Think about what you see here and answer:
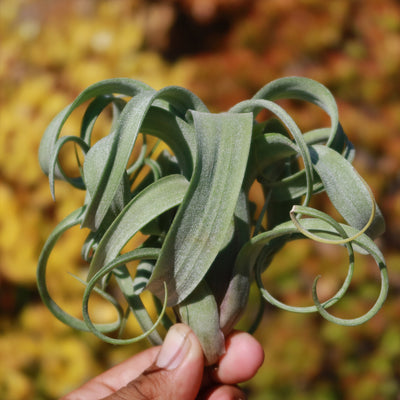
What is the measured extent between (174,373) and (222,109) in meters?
1.01

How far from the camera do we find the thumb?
0.65 m

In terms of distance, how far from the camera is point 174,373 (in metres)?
0.69

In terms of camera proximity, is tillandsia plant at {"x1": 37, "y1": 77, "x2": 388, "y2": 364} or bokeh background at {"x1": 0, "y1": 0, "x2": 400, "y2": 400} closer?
tillandsia plant at {"x1": 37, "y1": 77, "x2": 388, "y2": 364}

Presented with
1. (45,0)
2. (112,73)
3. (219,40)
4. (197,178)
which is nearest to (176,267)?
(197,178)

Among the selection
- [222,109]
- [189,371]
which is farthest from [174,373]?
[222,109]

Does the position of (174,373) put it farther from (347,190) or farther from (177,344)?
(347,190)

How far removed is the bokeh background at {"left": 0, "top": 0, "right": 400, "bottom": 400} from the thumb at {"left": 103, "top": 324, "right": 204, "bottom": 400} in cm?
75

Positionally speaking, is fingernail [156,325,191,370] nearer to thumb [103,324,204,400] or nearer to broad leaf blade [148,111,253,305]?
→ thumb [103,324,204,400]

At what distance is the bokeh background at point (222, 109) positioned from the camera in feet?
4.75

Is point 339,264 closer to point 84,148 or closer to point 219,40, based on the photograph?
point 219,40

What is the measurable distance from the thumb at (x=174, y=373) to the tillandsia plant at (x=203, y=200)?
19 mm

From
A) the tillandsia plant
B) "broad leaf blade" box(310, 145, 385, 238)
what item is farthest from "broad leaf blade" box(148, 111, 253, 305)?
"broad leaf blade" box(310, 145, 385, 238)

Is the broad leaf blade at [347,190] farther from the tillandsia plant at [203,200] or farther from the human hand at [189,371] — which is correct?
the human hand at [189,371]

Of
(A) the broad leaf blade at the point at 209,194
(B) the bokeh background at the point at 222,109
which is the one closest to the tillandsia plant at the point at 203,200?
(A) the broad leaf blade at the point at 209,194
